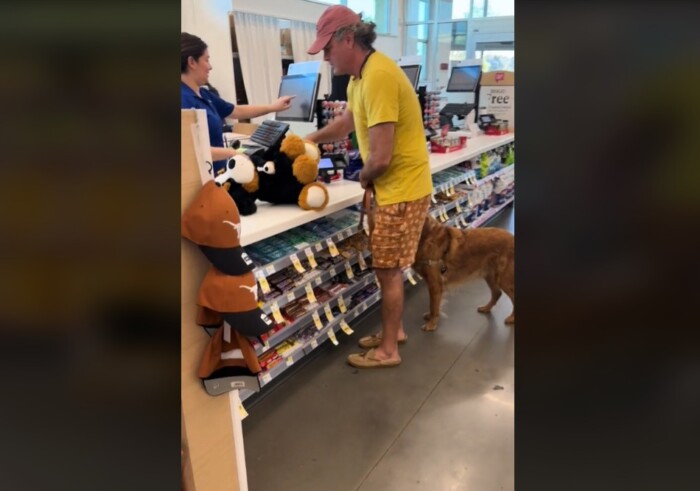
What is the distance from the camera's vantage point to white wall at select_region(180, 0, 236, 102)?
6.78m

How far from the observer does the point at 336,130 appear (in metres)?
3.12

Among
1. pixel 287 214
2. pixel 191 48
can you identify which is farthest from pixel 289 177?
pixel 191 48

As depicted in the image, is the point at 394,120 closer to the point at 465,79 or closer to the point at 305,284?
the point at 305,284

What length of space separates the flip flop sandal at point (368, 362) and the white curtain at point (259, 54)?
7.04 metres

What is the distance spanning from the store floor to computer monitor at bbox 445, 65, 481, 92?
4224mm

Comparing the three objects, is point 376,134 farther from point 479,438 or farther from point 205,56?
point 479,438

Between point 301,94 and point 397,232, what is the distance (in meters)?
1.57

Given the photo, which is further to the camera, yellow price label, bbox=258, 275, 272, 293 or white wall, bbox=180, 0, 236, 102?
white wall, bbox=180, 0, 236, 102

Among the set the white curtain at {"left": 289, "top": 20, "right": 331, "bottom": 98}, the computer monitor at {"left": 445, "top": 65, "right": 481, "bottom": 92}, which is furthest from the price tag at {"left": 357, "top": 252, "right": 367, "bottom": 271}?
the white curtain at {"left": 289, "top": 20, "right": 331, "bottom": 98}

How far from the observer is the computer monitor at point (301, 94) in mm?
3568

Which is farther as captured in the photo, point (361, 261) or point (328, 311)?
point (361, 261)

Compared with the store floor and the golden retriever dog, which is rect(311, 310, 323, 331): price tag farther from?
the golden retriever dog

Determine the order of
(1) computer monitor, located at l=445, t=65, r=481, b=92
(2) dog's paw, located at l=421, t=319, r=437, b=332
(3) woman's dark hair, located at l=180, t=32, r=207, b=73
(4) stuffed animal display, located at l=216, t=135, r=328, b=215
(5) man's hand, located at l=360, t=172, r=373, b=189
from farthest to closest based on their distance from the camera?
(1) computer monitor, located at l=445, t=65, r=481, b=92 < (2) dog's paw, located at l=421, t=319, r=437, b=332 < (3) woman's dark hair, located at l=180, t=32, r=207, b=73 < (5) man's hand, located at l=360, t=172, r=373, b=189 < (4) stuffed animal display, located at l=216, t=135, r=328, b=215
